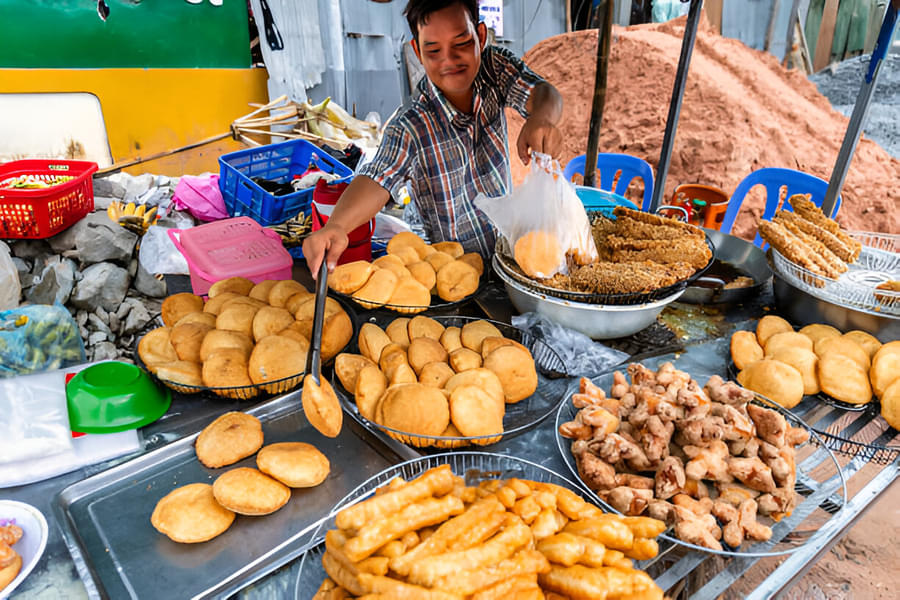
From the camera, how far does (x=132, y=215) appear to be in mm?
4738

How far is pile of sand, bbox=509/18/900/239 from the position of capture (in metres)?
11.4

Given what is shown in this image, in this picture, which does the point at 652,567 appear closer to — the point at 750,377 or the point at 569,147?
the point at 750,377

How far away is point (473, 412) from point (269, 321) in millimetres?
852

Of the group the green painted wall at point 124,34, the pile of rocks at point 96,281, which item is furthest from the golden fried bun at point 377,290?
the green painted wall at point 124,34

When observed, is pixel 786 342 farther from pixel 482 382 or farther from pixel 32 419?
pixel 32 419

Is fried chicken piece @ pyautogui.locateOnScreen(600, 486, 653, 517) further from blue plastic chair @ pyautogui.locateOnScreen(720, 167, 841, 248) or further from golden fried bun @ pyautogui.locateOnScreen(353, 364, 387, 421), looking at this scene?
blue plastic chair @ pyautogui.locateOnScreen(720, 167, 841, 248)

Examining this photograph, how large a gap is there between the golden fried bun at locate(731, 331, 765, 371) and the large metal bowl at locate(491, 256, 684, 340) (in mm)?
288

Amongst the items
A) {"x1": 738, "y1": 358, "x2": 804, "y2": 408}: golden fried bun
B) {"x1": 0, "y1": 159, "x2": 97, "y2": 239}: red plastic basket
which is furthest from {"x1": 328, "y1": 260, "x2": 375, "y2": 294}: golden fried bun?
{"x1": 0, "y1": 159, "x2": 97, "y2": 239}: red plastic basket

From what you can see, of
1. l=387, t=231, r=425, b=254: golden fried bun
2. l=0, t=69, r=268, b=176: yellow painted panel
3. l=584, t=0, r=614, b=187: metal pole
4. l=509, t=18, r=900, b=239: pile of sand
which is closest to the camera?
l=387, t=231, r=425, b=254: golden fried bun

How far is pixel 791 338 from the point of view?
192 centimetres

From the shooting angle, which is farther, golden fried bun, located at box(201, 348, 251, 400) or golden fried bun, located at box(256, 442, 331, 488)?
golden fried bun, located at box(201, 348, 251, 400)

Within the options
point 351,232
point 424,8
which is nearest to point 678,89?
point 424,8

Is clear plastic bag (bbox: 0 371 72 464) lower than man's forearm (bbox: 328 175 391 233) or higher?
lower

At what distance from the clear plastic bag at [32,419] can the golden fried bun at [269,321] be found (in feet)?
1.89
